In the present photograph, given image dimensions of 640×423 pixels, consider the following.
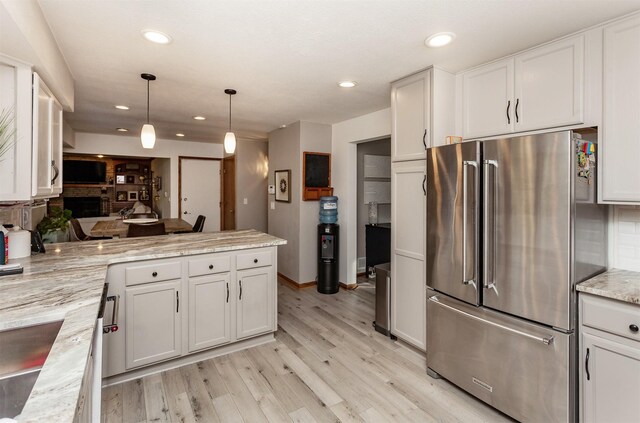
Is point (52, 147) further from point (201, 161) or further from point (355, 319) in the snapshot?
point (201, 161)

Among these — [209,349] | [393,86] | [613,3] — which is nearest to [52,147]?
[209,349]

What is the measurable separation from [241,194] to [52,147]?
4214 mm

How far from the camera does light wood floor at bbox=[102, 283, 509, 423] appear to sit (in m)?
2.05

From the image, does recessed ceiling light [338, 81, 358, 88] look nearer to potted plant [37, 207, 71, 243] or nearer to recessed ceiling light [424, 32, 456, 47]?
recessed ceiling light [424, 32, 456, 47]

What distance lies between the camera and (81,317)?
1.27 meters

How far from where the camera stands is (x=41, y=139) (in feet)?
6.63

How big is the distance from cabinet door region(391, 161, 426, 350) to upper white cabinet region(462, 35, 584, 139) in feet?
1.99

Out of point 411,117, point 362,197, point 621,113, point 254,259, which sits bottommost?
point 254,259

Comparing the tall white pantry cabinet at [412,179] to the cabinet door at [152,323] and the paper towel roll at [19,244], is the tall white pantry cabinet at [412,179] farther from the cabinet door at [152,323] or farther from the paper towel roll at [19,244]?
the paper towel roll at [19,244]

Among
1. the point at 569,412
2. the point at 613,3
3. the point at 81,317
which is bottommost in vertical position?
the point at 569,412

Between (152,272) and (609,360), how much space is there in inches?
113

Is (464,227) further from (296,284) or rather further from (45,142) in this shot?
(296,284)

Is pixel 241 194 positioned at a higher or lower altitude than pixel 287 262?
higher

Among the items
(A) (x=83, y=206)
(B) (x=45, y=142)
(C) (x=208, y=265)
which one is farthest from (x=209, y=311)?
(A) (x=83, y=206)
